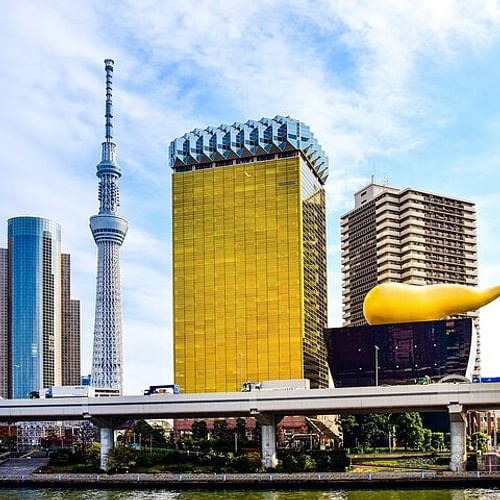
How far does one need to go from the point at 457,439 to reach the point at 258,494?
54.6 ft

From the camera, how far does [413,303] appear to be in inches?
3846

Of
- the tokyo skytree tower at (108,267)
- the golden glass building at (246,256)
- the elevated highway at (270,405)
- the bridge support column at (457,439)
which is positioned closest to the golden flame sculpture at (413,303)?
the elevated highway at (270,405)

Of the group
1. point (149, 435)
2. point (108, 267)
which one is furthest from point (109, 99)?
point (149, 435)

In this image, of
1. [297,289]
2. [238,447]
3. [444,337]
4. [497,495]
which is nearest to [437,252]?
[297,289]

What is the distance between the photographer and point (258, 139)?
14338 centimetres

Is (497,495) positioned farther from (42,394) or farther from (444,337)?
(42,394)

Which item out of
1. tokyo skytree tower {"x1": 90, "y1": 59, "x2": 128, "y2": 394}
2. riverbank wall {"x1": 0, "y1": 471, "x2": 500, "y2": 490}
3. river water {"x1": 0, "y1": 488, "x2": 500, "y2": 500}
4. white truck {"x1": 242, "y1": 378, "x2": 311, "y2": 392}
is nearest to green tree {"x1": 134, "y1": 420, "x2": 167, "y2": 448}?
white truck {"x1": 242, "y1": 378, "x2": 311, "y2": 392}

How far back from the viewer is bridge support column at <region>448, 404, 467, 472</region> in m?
69.1

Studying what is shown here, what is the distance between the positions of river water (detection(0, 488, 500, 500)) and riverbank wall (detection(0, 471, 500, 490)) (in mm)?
2259

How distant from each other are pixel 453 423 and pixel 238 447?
22635 millimetres

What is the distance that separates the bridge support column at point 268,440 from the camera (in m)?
74.4

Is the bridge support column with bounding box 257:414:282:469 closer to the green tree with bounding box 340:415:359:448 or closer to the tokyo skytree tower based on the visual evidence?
the green tree with bounding box 340:415:359:448

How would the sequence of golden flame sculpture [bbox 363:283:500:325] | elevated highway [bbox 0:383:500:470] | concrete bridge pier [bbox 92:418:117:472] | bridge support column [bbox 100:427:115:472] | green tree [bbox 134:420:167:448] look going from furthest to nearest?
green tree [bbox 134:420:167:448] < golden flame sculpture [bbox 363:283:500:325] < concrete bridge pier [bbox 92:418:117:472] < bridge support column [bbox 100:427:115:472] < elevated highway [bbox 0:383:500:470]

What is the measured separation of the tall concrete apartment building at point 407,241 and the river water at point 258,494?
97011 mm
